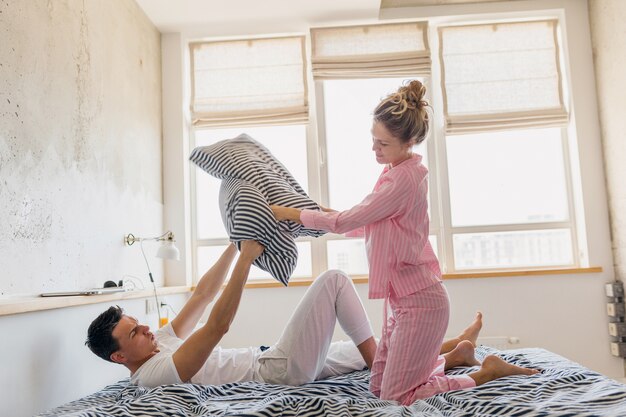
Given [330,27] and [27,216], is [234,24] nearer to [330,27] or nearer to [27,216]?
[330,27]

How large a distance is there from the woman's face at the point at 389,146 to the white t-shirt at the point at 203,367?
0.91 meters

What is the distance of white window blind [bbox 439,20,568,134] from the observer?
4047mm

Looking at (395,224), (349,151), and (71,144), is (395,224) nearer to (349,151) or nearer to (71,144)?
(71,144)

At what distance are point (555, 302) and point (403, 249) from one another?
92.2 inches

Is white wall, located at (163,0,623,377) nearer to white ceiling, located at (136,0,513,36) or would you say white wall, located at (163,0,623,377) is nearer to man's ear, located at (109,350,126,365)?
white ceiling, located at (136,0,513,36)

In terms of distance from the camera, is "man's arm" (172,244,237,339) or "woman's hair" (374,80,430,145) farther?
"man's arm" (172,244,237,339)

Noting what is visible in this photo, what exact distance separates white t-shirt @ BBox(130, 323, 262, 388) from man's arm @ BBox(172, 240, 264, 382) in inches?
1.5

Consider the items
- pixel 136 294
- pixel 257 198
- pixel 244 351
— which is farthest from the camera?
pixel 136 294

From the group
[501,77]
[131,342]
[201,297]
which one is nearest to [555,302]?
[501,77]

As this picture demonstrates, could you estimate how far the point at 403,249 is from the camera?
193 cm

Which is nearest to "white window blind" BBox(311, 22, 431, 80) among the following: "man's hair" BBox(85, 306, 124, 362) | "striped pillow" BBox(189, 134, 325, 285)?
"striped pillow" BBox(189, 134, 325, 285)

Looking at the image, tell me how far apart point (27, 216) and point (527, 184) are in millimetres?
3277

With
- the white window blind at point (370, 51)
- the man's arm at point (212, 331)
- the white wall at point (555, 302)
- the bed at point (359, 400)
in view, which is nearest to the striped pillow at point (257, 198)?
the man's arm at point (212, 331)

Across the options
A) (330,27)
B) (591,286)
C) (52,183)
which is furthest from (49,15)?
(591,286)
